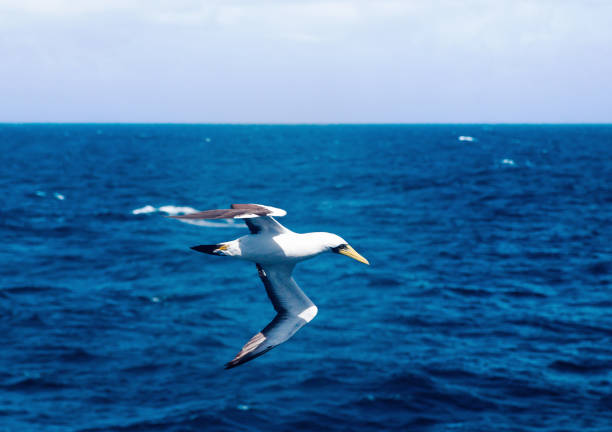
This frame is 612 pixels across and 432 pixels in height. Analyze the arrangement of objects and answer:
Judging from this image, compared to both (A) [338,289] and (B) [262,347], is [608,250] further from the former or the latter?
(B) [262,347]

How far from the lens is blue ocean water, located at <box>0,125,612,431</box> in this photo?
29.8 m

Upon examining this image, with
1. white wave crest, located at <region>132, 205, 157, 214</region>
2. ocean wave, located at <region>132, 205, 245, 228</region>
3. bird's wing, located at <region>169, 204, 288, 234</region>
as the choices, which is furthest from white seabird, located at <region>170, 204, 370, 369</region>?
white wave crest, located at <region>132, 205, 157, 214</region>

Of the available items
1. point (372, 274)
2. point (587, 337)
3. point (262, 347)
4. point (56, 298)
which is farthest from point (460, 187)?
point (262, 347)

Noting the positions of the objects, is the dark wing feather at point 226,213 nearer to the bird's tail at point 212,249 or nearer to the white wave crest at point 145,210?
the bird's tail at point 212,249

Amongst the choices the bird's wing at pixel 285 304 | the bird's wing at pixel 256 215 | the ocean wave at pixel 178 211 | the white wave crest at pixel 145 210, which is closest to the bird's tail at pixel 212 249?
the bird's wing at pixel 256 215

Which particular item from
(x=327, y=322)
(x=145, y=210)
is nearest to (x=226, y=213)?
(x=327, y=322)

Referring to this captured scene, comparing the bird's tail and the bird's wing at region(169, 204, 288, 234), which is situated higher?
the bird's wing at region(169, 204, 288, 234)

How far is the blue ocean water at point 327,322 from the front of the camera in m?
29.8

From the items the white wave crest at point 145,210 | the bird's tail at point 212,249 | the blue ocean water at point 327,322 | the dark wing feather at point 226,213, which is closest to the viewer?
the dark wing feather at point 226,213

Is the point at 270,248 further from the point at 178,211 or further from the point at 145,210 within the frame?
the point at 145,210

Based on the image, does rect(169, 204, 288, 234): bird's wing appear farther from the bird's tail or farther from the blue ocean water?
the blue ocean water

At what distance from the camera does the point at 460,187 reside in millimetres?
102375

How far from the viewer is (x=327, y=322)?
137 ft

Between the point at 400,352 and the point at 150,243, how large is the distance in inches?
1411
